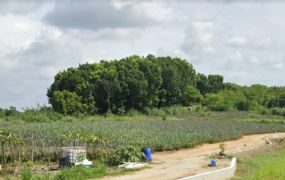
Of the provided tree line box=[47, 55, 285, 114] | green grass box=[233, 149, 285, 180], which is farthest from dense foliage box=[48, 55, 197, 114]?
green grass box=[233, 149, 285, 180]

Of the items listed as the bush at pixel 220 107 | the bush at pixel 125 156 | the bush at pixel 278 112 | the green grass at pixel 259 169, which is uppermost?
the bush at pixel 220 107

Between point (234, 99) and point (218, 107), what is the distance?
10.8m

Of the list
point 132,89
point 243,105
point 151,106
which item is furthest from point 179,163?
point 243,105

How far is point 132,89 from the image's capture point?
7031cm

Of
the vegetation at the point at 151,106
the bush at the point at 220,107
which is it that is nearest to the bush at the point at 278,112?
the vegetation at the point at 151,106

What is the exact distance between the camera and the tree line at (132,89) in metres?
68.1

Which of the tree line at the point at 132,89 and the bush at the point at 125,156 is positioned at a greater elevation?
the tree line at the point at 132,89

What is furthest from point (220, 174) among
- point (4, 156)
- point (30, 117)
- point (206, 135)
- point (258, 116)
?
point (258, 116)

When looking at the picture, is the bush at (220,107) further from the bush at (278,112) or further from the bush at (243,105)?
→ the bush at (278,112)

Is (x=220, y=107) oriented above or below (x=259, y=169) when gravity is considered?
above

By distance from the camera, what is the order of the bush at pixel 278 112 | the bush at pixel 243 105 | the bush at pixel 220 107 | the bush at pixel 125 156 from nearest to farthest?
the bush at pixel 125 156 → the bush at pixel 278 112 → the bush at pixel 220 107 → the bush at pixel 243 105

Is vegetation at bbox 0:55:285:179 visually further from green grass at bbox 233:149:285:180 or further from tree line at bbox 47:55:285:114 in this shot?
green grass at bbox 233:149:285:180

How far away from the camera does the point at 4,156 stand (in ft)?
74.2

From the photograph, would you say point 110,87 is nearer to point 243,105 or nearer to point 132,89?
point 132,89
